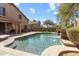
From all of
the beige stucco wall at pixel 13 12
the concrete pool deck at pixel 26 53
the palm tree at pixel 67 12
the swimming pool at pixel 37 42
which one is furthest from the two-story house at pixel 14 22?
the palm tree at pixel 67 12

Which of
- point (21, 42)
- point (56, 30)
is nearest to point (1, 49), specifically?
point (21, 42)

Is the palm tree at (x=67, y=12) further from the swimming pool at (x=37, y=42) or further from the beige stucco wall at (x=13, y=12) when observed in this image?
the beige stucco wall at (x=13, y=12)

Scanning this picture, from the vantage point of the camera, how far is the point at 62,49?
4.81 meters

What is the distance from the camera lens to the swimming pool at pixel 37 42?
4.80 meters

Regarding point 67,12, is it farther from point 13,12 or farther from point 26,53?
point 13,12

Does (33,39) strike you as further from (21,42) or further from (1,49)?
(1,49)

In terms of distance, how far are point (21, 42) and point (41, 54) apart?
3.24 ft

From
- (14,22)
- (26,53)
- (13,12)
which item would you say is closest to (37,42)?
(26,53)

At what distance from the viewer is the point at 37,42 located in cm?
502

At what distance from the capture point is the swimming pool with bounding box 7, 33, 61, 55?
15.8 ft

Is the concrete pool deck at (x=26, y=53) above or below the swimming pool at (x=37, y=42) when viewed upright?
below

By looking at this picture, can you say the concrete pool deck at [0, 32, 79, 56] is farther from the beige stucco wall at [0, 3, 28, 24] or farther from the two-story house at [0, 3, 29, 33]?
the beige stucco wall at [0, 3, 28, 24]

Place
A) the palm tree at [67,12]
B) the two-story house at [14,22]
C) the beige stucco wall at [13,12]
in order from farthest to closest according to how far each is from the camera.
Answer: the beige stucco wall at [13,12] < the two-story house at [14,22] < the palm tree at [67,12]

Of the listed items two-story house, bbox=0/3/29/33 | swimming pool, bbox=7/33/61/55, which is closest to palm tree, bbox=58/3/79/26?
swimming pool, bbox=7/33/61/55
